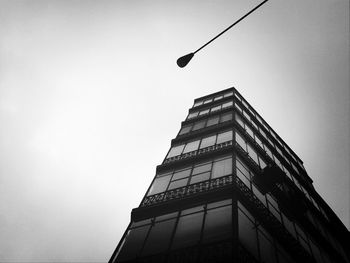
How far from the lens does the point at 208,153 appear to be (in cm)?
1792

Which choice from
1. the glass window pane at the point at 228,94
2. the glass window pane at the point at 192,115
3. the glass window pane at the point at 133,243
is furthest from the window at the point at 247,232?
the glass window pane at the point at 228,94

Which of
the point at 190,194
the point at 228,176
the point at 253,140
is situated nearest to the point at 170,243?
the point at 190,194

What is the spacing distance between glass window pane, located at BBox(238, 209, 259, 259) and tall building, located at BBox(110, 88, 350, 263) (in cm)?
4

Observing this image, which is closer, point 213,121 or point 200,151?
point 200,151

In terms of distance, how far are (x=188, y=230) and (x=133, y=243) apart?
8.06 feet

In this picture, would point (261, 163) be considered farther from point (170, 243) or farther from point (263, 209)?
point (170, 243)

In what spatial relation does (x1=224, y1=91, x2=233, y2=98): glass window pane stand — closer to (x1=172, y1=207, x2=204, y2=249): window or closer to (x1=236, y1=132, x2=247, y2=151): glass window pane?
(x1=236, y1=132, x2=247, y2=151): glass window pane

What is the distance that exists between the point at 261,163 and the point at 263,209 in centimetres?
652

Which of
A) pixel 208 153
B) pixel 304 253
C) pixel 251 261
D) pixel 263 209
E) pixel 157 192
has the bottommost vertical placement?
pixel 251 261

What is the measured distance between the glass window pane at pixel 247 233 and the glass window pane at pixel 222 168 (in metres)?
3.10

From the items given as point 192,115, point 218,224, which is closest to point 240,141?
point 192,115

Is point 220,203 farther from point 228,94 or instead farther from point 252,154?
point 228,94

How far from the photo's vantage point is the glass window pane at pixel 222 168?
15.6 m

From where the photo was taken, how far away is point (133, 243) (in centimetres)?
1291
